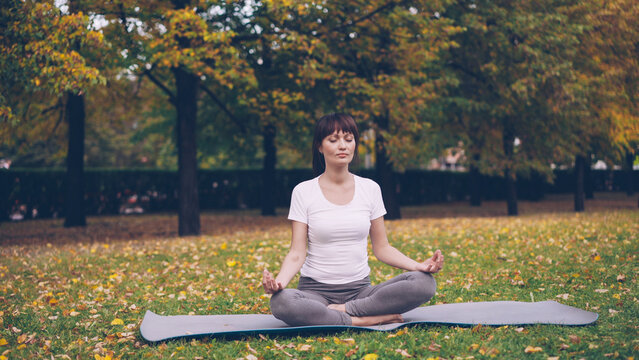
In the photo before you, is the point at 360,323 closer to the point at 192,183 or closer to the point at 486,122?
the point at 192,183

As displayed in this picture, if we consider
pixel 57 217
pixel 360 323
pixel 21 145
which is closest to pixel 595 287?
pixel 360 323

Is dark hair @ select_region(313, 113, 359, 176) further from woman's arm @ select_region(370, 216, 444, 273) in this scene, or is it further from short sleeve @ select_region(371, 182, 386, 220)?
woman's arm @ select_region(370, 216, 444, 273)

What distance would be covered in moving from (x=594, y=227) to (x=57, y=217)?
18.0m

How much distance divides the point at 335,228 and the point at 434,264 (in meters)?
0.83

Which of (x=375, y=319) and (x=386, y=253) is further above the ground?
(x=386, y=253)

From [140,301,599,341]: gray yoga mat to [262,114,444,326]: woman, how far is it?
140 millimetres

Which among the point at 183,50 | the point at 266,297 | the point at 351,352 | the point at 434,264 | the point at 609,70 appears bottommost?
the point at 266,297

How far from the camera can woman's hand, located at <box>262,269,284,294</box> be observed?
12.7 ft

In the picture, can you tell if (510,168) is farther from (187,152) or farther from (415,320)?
(415,320)

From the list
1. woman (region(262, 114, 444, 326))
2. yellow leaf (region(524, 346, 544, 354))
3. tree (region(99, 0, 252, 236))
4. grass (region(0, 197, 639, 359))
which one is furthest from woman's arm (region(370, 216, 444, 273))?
tree (region(99, 0, 252, 236))

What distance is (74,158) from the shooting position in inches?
609

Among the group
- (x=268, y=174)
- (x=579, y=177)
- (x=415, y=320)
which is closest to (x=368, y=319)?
(x=415, y=320)

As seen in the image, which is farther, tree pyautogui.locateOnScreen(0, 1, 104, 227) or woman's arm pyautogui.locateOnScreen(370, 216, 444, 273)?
tree pyautogui.locateOnScreen(0, 1, 104, 227)

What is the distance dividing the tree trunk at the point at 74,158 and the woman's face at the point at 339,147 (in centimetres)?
1314
